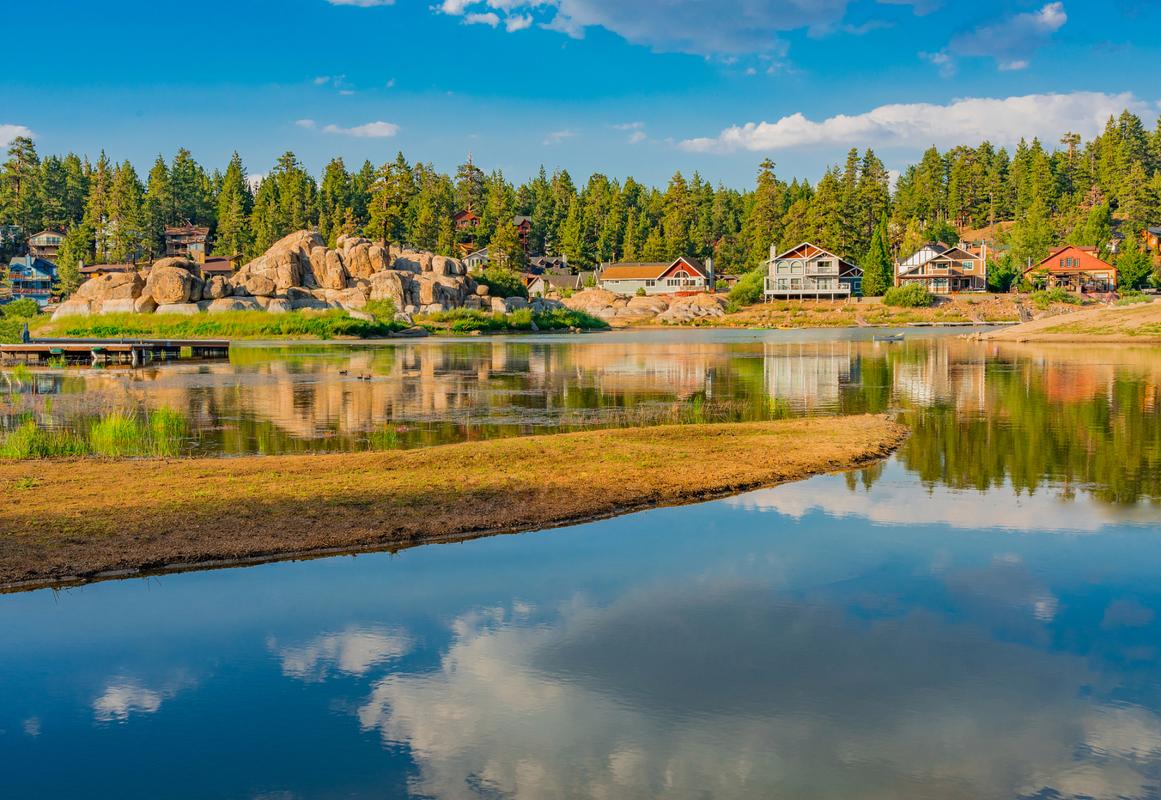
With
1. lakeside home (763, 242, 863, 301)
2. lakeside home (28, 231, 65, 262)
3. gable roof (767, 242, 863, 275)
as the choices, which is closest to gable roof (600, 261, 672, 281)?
lakeside home (763, 242, 863, 301)

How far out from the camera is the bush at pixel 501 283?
125m

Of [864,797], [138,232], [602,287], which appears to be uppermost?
[138,232]

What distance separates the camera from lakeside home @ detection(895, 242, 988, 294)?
138 m

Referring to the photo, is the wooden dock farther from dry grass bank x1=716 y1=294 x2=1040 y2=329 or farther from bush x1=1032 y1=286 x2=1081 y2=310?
bush x1=1032 y1=286 x2=1081 y2=310

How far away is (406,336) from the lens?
101 metres

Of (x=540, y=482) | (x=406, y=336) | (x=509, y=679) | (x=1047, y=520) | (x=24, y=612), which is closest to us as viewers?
(x=509, y=679)

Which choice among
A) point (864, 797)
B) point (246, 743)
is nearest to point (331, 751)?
point (246, 743)

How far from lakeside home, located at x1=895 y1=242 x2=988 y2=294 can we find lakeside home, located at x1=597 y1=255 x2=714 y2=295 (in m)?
32.3

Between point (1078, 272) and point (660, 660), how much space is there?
14627 cm

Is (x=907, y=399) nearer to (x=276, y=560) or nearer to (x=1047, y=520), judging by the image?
(x=1047, y=520)

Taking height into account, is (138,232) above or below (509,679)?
→ above

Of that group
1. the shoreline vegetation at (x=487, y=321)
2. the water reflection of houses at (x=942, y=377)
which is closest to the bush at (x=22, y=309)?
the shoreline vegetation at (x=487, y=321)

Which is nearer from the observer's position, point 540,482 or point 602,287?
point 540,482

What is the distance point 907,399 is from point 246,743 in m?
31.5
